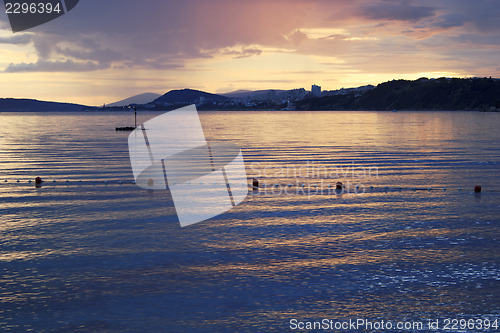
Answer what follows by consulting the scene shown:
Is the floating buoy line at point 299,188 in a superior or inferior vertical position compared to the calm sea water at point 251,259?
superior

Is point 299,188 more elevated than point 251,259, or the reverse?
point 299,188

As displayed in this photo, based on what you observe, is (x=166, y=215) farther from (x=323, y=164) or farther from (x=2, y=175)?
(x=323, y=164)

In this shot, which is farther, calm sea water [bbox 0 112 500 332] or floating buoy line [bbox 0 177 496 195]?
floating buoy line [bbox 0 177 496 195]

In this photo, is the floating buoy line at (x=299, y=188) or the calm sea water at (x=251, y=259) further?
the floating buoy line at (x=299, y=188)

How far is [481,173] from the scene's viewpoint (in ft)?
121

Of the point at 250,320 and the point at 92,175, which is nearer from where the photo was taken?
the point at 250,320

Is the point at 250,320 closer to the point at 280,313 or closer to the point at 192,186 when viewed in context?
the point at 280,313

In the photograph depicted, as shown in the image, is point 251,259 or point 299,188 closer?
point 251,259

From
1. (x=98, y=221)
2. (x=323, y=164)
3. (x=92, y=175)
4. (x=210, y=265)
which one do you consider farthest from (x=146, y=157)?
(x=210, y=265)

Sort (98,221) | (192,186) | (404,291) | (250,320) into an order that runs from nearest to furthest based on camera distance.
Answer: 1. (250,320)
2. (404,291)
3. (98,221)
4. (192,186)

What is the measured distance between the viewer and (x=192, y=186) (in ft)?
103

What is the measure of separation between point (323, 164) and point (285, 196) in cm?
1567

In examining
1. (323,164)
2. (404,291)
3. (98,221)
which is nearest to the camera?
(404,291)

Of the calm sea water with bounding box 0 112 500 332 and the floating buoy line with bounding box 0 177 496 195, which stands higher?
the floating buoy line with bounding box 0 177 496 195
